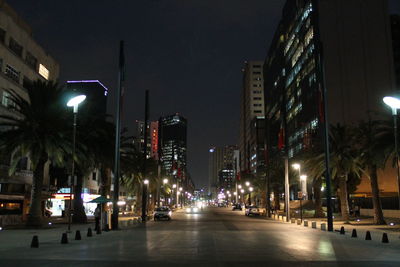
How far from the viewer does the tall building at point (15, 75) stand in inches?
1714

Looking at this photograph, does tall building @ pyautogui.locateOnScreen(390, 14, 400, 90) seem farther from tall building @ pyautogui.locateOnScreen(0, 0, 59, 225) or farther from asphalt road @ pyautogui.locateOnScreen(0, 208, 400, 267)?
asphalt road @ pyautogui.locateOnScreen(0, 208, 400, 267)

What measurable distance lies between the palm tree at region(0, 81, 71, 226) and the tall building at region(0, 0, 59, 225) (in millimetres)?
7851

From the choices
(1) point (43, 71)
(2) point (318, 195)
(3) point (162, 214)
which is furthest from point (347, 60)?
(1) point (43, 71)

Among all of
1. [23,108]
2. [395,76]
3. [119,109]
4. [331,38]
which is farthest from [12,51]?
[395,76]

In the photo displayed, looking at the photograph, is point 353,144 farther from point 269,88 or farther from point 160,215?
point 269,88

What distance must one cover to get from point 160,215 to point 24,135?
22690 millimetres

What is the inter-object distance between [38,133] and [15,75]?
1811 centimetres

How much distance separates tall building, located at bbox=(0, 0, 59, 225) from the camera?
43.5 metres

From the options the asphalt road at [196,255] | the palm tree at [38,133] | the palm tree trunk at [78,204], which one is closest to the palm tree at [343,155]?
the asphalt road at [196,255]

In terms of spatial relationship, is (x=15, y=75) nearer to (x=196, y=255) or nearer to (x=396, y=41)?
(x=196, y=255)

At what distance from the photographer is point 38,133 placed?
32250mm

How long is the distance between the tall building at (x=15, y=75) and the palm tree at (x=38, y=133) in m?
7.85

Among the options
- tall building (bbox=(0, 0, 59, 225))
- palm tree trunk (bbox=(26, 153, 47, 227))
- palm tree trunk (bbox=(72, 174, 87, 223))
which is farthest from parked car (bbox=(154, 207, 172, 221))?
palm tree trunk (bbox=(26, 153, 47, 227))

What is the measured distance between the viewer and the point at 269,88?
493ft
